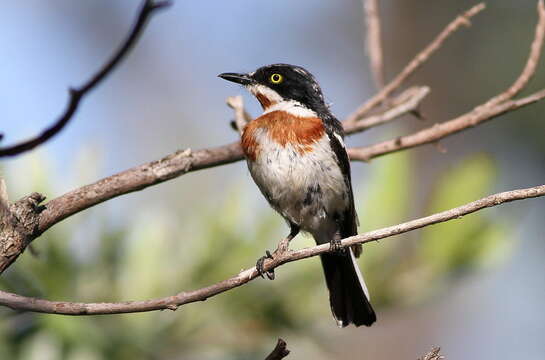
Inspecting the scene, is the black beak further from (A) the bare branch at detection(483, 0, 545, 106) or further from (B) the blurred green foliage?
(A) the bare branch at detection(483, 0, 545, 106)

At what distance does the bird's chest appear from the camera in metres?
4.06

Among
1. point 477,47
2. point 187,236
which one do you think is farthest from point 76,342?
point 477,47

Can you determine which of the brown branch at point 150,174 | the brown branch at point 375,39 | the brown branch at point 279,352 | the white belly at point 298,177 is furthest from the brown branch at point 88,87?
the brown branch at point 375,39

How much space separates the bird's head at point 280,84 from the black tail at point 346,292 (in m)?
0.96

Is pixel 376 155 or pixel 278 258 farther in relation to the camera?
pixel 376 155

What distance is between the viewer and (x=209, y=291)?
234 centimetres

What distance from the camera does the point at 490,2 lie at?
9352mm

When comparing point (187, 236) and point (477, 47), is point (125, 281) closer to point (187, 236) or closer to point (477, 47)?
point (187, 236)

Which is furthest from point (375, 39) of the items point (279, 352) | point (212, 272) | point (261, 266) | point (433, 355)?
point (279, 352)

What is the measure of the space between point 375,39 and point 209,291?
102 inches

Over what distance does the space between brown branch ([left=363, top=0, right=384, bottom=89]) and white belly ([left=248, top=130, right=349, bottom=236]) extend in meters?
0.61

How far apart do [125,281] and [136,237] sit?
0.19m

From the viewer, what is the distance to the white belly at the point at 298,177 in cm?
406

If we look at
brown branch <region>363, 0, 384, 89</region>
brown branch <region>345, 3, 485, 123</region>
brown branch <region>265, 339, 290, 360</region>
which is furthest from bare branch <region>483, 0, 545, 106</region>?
brown branch <region>265, 339, 290, 360</region>
